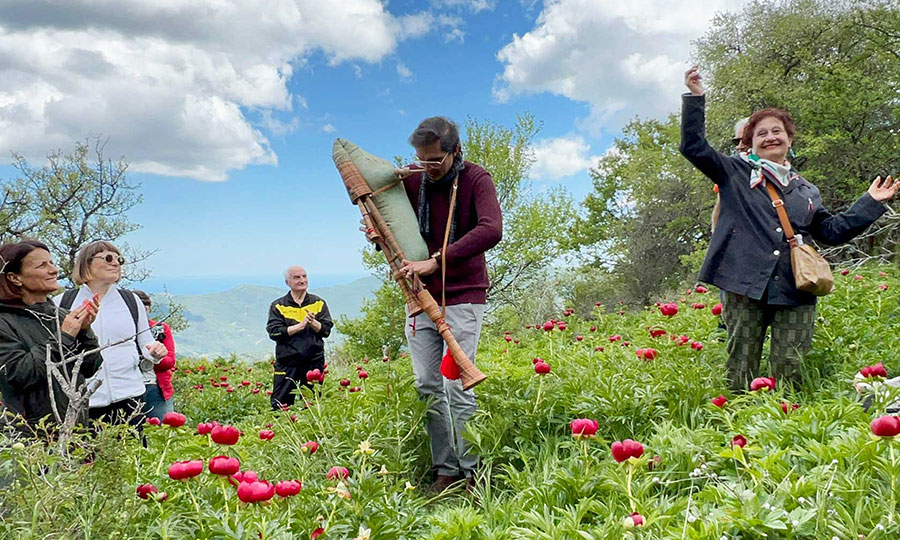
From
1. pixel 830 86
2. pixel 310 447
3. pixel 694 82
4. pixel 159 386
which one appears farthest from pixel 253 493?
pixel 830 86

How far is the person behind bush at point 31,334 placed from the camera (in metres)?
3.11

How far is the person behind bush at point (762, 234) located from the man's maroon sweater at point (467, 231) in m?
1.23

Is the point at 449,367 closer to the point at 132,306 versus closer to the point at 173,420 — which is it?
the point at 173,420

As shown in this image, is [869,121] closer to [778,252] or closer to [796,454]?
[778,252]

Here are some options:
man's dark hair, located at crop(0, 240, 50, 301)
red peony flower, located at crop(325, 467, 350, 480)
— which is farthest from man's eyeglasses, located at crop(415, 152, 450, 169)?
man's dark hair, located at crop(0, 240, 50, 301)

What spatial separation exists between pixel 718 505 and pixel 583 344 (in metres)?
3.65

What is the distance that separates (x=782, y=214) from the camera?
377 cm

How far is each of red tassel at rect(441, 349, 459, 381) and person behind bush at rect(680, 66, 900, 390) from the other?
1.66 m

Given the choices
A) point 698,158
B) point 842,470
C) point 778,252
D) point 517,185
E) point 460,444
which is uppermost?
point 517,185

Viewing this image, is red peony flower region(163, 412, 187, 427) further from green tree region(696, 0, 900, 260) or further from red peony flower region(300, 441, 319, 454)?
green tree region(696, 0, 900, 260)

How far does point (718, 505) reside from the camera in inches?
93.4

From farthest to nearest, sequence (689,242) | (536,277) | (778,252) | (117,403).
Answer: (689,242)
(536,277)
(117,403)
(778,252)

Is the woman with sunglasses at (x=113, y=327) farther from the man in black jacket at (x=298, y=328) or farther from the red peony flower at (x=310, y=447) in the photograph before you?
the man in black jacket at (x=298, y=328)

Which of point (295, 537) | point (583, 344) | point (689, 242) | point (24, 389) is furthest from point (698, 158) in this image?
point (689, 242)
